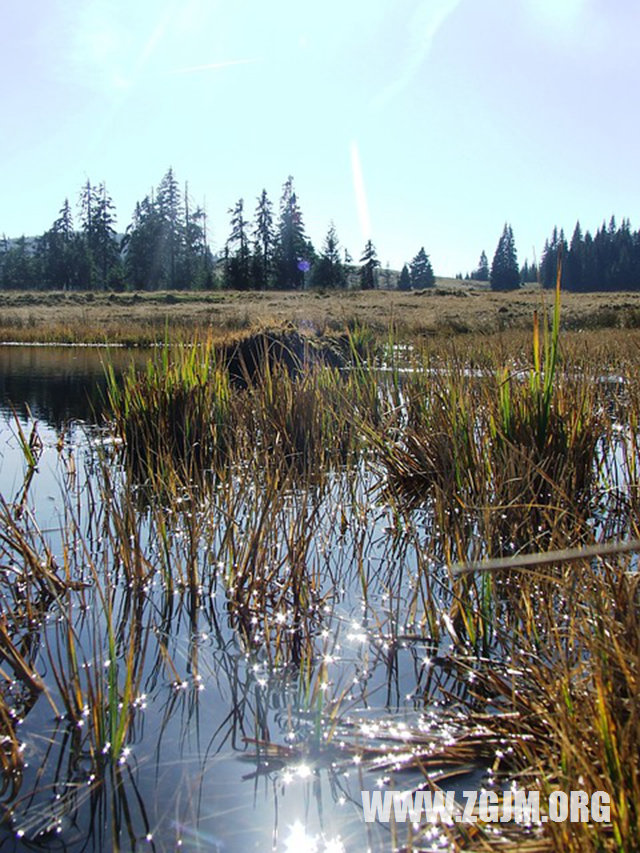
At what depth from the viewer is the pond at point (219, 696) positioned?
1.48m

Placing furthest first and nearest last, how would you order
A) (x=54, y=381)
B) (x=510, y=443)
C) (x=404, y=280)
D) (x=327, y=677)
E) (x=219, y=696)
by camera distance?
(x=404, y=280) → (x=54, y=381) → (x=510, y=443) → (x=327, y=677) → (x=219, y=696)

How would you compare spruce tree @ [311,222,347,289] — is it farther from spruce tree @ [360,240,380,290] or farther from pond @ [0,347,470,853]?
pond @ [0,347,470,853]

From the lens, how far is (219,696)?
1.97 meters

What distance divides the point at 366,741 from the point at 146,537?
1.98 meters

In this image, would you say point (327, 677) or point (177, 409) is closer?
point (327, 677)

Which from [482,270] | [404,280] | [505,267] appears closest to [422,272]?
[404,280]

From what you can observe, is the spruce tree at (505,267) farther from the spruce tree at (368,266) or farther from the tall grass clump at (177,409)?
the tall grass clump at (177,409)

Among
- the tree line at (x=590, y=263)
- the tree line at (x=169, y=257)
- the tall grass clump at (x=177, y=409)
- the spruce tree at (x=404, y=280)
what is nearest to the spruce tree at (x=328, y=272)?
the tree line at (x=169, y=257)

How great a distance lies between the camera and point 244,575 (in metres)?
2.57

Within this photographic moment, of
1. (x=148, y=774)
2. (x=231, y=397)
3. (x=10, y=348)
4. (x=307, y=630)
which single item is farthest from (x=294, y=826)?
(x=10, y=348)

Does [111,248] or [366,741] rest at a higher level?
[111,248]

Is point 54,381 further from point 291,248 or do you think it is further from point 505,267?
point 505,267

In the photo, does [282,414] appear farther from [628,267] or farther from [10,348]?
[628,267]

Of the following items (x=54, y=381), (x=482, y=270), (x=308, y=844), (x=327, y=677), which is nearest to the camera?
(x=308, y=844)
